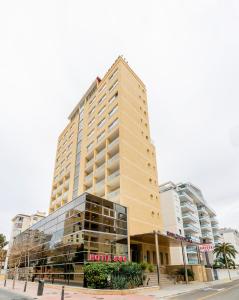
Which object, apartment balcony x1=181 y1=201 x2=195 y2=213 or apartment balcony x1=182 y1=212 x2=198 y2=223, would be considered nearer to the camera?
apartment balcony x1=182 y1=212 x2=198 y2=223

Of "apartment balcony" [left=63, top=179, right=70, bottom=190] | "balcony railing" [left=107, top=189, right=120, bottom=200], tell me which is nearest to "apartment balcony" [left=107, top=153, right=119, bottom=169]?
"balcony railing" [left=107, top=189, right=120, bottom=200]

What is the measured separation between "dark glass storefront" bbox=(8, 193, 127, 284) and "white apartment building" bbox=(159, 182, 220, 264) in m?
31.1

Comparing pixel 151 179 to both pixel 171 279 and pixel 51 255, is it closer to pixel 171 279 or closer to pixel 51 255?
pixel 171 279

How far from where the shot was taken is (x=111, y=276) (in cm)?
2053

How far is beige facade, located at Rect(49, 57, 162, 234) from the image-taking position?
121 ft

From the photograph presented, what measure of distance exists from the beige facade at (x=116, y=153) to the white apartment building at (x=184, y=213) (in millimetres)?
19917

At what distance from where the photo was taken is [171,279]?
95.7 feet

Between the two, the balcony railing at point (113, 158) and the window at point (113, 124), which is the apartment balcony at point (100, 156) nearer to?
the balcony railing at point (113, 158)

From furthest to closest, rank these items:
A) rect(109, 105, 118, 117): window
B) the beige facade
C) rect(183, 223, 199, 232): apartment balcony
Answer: rect(183, 223, 199, 232): apartment balcony < rect(109, 105, 118, 117): window < the beige facade

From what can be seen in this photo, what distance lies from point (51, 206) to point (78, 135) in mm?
19451

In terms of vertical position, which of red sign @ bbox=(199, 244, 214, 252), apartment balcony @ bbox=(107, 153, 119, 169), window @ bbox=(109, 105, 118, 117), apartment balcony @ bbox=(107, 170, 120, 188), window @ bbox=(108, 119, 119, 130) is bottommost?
red sign @ bbox=(199, 244, 214, 252)

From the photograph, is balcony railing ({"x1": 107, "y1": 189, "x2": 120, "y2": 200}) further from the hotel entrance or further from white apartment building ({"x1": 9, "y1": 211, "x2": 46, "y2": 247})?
white apartment building ({"x1": 9, "y1": 211, "x2": 46, "y2": 247})

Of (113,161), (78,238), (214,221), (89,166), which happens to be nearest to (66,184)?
(89,166)

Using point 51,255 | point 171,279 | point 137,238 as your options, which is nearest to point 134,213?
point 137,238
